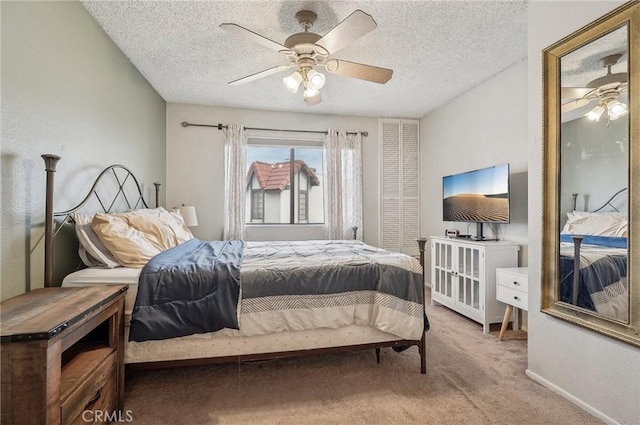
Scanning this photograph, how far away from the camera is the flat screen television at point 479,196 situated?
2.96m

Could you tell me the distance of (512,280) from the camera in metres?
2.58

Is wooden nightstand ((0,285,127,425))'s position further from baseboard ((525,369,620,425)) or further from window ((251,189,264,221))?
window ((251,189,264,221))

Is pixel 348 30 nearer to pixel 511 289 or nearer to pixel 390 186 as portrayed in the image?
pixel 511 289

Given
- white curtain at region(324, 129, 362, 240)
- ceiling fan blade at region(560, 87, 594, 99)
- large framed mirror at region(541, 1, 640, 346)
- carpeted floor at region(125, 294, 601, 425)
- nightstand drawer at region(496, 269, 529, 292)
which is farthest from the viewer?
white curtain at region(324, 129, 362, 240)

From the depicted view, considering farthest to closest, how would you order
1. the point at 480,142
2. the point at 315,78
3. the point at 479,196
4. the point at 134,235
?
the point at 480,142
the point at 479,196
the point at 315,78
the point at 134,235

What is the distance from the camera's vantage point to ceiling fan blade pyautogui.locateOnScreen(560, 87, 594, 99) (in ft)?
5.87

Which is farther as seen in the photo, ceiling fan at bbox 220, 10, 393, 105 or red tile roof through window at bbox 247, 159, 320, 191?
red tile roof through window at bbox 247, 159, 320, 191

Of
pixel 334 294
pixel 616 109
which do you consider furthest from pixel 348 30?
pixel 334 294

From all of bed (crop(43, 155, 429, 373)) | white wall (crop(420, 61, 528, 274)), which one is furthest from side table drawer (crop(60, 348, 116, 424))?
white wall (crop(420, 61, 528, 274))

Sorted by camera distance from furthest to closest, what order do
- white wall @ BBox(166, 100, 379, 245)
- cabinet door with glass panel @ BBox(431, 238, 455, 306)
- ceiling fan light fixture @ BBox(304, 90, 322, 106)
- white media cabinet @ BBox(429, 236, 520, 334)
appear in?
white wall @ BBox(166, 100, 379, 245) → cabinet door with glass panel @ BBox(431, 238, 455, 306) → white media cabinet @ BBox(429, 236, 520, 334) → ceiling fan light fixture @ BBox(304, 90, 322, 106)

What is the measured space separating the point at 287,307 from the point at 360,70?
188 cm

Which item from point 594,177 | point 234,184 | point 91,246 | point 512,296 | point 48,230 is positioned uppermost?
point 234,184

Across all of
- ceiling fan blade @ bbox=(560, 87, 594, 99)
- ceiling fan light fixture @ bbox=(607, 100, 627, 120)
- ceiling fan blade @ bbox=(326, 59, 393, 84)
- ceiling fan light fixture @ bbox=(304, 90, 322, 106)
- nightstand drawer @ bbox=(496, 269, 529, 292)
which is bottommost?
nightstand drawer @ bbox=(496, 269, 529, 292)

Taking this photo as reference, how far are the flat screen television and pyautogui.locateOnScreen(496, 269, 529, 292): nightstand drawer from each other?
53 cm
